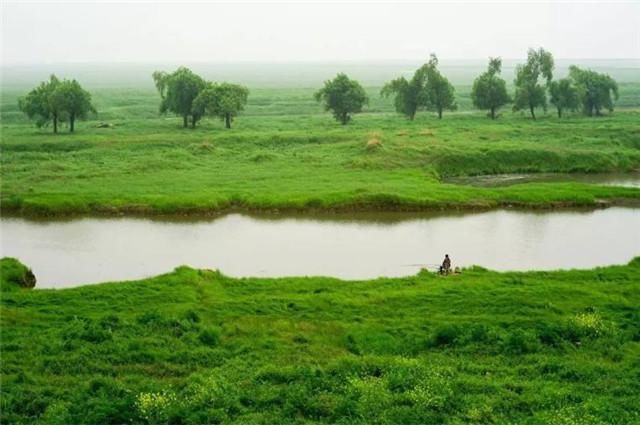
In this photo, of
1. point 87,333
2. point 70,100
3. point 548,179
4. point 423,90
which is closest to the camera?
point 87,333

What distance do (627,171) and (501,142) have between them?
1035cm

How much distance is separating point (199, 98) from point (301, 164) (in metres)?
19.8

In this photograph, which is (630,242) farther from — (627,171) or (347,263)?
(627,171)

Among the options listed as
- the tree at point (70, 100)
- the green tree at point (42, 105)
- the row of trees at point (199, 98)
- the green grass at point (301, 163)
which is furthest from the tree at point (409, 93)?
the green tree at point (42, 105)

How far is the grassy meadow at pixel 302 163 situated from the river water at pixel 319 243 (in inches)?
72.9

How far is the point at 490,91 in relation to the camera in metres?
77.7

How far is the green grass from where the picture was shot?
3888cm

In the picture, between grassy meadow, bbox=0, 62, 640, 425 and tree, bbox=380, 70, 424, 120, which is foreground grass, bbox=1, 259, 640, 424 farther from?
tree, bbox=380, 70, 424, 120

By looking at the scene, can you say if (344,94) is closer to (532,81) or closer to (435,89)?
(435,89)

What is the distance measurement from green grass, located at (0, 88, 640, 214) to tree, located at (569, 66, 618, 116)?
19.1ft

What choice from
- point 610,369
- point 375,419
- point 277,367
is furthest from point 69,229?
point 610,369

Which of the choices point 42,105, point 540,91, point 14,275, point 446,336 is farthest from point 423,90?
point 446,336

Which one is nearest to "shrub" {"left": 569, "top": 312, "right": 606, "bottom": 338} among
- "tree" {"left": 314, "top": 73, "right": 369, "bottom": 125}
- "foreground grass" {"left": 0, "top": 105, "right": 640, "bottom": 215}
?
"foreground grass" {"left": 0, "top": 105, "right": 640, "bottom": 215}

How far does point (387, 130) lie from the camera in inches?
2534
